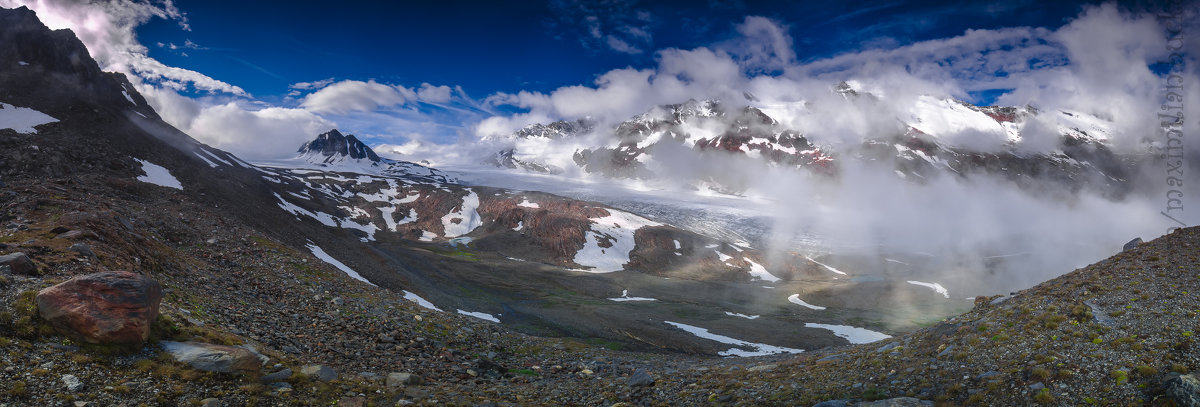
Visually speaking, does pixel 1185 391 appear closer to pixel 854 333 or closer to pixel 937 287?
pixel 854 333

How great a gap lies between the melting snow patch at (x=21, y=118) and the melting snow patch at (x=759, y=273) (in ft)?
468

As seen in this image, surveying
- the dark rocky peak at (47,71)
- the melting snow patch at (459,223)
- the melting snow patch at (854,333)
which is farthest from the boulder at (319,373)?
the melting snow patch at (459,223)

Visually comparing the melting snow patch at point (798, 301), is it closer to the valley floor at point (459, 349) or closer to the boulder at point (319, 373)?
the valley floor at point (459, 349)

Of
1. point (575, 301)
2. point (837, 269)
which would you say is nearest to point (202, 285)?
point (575, 301)

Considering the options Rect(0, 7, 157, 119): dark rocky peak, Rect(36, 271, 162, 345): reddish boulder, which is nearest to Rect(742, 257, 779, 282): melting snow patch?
Rect(36, 271, 162, 345): reddish boulder

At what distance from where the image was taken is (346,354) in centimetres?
1897

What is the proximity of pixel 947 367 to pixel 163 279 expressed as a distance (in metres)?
30.5

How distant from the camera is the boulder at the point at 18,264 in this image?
13.4 meters

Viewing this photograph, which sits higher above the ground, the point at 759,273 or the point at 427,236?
the point at 427,236

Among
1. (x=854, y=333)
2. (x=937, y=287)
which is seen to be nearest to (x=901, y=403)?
(x=854, y=333)

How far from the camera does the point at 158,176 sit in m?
57.1

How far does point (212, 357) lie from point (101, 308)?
2808 millimetres

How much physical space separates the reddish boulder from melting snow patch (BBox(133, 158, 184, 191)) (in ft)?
183

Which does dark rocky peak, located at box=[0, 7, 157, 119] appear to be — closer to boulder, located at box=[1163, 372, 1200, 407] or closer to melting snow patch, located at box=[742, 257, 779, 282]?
boulder, located at box=[1163, 372, 1200, 407]
